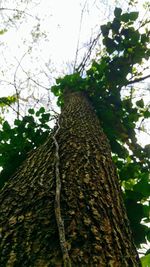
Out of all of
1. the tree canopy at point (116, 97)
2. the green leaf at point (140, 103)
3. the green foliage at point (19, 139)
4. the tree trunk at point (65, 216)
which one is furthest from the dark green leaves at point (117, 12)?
the tree trunk at point (65, 216)

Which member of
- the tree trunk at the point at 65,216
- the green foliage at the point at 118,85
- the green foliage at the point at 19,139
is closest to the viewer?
the tree trunk at the point at 65,216

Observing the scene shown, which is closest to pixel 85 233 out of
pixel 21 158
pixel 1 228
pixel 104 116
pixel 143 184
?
pixel 1 228

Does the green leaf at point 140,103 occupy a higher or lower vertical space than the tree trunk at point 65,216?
higher

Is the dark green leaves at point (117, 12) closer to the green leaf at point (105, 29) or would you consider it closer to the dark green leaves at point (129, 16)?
the dark green leaves at point (129, 16)

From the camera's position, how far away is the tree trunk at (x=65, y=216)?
3.92 ft

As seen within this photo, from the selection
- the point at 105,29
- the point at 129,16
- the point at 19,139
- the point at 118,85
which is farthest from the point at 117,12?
the point at 19,139

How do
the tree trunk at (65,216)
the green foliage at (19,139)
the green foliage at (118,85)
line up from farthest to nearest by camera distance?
the green foliage at (118,85)
the green foliage at (19,139)
the tree trunk at (65,216)

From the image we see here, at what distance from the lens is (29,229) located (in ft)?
4.45

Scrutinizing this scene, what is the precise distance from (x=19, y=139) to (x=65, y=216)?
273 centimetres

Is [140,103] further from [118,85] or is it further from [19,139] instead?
[19,139]

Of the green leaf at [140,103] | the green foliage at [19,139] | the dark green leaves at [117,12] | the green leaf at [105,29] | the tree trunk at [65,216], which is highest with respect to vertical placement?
the dark green leaves at [117,12]

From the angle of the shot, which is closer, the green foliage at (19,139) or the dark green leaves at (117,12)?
the green foliage at (19,139)

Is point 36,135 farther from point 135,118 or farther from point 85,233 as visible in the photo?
point 85,233

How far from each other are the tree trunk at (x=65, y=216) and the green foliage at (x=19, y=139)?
1296 millimetres
